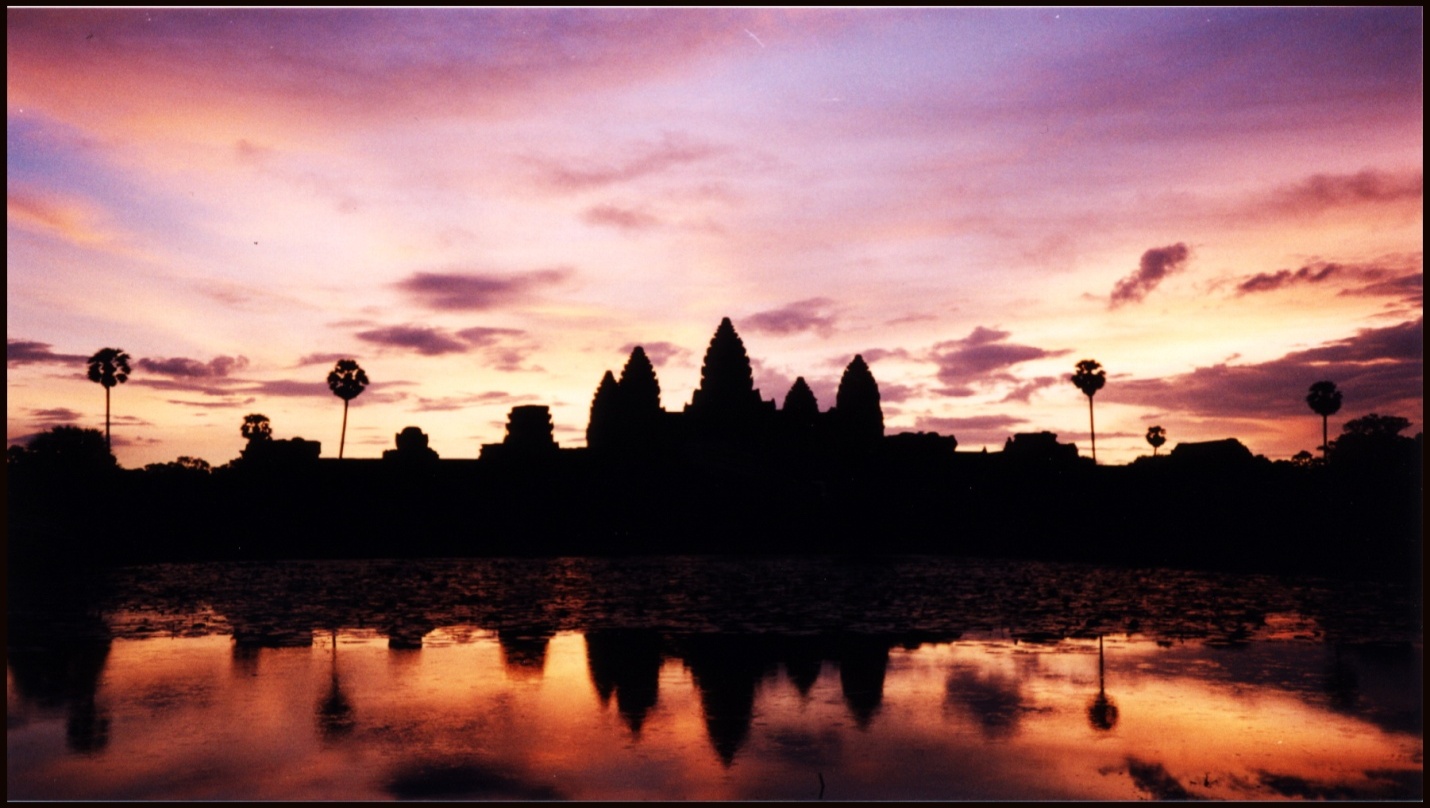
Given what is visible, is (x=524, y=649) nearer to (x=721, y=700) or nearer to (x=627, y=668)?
(x=627, y=668)

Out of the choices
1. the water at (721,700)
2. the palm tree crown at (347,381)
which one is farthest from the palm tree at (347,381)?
the water at (721,700)

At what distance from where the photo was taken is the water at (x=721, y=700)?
6.12 metres

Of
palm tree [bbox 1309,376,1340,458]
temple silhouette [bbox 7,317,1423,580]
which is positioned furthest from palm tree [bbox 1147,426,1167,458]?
temple silhouette [bbox 7,317,1423,580]

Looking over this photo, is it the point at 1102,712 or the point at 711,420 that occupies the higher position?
the point at 711,420

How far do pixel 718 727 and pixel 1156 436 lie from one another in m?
128

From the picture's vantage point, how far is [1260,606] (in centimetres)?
1471

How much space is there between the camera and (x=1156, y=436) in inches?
4902

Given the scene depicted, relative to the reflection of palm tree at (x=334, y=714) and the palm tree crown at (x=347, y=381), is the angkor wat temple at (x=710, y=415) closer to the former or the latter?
the palm tree crown at (x=347, y=381)

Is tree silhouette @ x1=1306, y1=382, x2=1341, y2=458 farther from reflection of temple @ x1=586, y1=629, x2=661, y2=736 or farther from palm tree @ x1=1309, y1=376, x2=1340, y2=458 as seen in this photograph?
reflection of temple @ x1=586, y1=629, x2=661, y2=736

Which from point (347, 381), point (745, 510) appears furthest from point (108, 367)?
point (745, 510)

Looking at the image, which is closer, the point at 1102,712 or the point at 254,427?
the point at 1102,712

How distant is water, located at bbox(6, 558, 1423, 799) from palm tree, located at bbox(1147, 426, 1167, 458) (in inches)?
4565

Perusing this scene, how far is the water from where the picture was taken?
6.12 metres

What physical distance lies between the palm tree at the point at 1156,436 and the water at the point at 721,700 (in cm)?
11596
